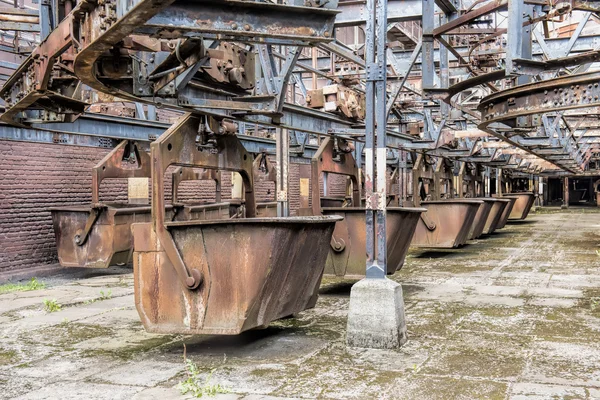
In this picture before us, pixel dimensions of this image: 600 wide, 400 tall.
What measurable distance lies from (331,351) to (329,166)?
3567 mm

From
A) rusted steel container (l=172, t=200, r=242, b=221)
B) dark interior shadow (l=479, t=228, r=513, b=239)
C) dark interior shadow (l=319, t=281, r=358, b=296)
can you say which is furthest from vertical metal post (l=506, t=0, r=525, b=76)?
dark interior shadow (l=479, t=228, r=513, b=239)

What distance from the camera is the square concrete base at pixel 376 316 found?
5.64 meters

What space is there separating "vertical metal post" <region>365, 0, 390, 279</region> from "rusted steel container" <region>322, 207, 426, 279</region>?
2.12 m

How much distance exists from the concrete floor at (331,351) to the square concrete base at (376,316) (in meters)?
0.14

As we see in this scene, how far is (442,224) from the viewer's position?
534 inches

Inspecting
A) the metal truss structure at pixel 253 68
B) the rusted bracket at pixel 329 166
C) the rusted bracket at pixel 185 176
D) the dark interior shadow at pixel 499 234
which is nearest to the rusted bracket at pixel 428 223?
the metal truss structure at pixel 253 68

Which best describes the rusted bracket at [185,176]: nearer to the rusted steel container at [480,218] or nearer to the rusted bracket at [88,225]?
the rusted bracket at [88,225]

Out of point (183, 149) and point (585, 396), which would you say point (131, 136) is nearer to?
point (183, 149)

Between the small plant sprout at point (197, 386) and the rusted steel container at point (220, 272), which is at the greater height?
the rusted steel container at point (220, 272)

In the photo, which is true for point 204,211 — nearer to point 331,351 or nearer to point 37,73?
point 37,73

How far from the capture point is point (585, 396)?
14.1 ft

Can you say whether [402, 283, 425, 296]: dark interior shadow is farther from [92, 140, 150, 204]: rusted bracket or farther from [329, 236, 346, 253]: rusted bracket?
[92, 140, 150, 204]: rusted bracket

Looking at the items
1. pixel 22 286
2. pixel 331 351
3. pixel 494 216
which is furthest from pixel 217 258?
pixel 494 216

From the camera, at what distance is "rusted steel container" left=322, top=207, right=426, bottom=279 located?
821 centimetres
